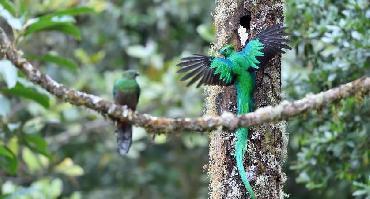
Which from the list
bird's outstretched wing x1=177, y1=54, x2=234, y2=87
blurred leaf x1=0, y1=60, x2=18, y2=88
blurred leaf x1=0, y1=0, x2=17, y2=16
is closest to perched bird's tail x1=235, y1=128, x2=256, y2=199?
bird's outstretched wing x1=177, y1=54, x2=234, y2=87

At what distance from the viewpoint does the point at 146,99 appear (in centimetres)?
519

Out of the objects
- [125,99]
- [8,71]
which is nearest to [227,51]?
[125,99]

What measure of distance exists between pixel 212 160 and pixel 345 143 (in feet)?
3.46

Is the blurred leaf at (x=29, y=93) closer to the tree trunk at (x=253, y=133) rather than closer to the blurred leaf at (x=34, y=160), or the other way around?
the tree trunk at (x=253, y=133)

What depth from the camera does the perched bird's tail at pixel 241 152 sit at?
235 centimetres

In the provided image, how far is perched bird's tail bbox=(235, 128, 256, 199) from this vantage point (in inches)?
92.4

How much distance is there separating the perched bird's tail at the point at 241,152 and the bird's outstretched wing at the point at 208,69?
0.16m

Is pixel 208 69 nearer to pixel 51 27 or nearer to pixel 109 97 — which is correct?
pixel 51 27

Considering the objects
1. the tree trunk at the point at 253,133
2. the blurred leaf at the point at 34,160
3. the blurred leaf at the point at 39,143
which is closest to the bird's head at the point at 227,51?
the tree trunk at the point at 253,133

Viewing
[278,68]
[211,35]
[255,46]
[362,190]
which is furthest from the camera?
[211,35]

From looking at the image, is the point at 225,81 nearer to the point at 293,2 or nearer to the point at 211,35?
the point at 293,2

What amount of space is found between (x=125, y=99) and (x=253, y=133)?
60cm

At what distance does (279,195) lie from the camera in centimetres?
251

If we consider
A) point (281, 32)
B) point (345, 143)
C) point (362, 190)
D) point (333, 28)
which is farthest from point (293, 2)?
point (281, 32)
